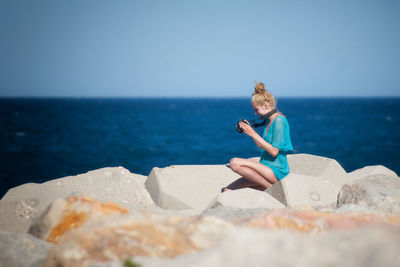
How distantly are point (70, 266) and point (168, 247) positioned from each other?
602 mm

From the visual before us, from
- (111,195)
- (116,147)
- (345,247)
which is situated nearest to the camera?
(345,247)

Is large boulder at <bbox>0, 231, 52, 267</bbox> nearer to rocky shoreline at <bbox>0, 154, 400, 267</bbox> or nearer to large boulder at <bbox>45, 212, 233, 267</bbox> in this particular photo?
rocky shoreline at <bbox>0, 154, 400, 267</bbox>

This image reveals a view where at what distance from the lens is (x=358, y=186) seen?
13.3 feet

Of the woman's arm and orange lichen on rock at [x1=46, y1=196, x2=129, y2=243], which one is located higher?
the woman's arm

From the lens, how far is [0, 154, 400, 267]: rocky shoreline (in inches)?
67.9

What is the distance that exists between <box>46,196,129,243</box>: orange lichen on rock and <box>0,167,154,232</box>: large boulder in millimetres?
1156

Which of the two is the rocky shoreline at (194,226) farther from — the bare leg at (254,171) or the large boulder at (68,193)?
the bare leg at (254,171)

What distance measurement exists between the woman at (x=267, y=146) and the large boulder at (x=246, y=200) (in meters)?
0.65

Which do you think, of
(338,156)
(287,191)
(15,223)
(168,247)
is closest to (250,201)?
(287,191)

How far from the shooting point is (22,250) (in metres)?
2.65

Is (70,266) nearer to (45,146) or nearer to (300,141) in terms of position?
(45,146)

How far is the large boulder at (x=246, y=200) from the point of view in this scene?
160 inches

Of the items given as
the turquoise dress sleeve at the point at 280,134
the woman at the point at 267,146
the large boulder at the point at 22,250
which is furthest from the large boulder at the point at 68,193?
the turquoise dress sleeve at the point at 280,134

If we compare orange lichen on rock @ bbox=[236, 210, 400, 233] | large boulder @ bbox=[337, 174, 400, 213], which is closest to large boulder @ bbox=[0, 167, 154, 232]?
orange lichen on rock @ bbox=[236, 210, 400, 233]
